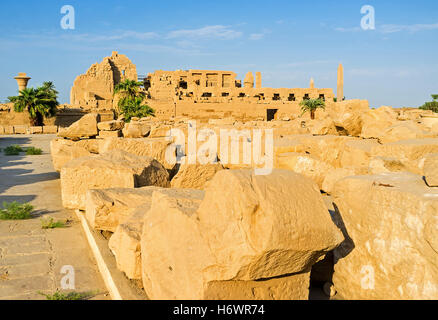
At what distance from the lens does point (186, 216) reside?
2.60 m

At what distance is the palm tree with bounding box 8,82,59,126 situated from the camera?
83.8 feet

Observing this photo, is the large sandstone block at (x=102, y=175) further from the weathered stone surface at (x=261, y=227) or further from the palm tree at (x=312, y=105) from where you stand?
the palm tree at (x=312, y=105)

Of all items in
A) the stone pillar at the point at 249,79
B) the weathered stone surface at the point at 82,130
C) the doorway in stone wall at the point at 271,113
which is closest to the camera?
the weathered stone surface at the point at 82,130

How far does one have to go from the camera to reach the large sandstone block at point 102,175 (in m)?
5.20

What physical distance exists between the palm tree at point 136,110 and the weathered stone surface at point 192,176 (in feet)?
71.3

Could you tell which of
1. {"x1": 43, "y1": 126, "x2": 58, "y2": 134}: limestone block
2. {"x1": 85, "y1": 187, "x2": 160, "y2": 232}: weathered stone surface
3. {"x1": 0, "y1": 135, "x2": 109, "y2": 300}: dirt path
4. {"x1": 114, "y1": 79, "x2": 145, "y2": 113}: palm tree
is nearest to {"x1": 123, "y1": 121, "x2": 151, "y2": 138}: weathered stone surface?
{"x1": 0, "y1": 135, "x2": 109, "y2": 300}: dirt path

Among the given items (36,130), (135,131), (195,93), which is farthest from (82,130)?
(195,93)

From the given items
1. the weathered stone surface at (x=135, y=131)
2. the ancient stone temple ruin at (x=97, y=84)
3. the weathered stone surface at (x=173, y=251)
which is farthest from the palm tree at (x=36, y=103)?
the weathered stone surface at (x=173, y=251)

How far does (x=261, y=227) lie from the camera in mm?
2246

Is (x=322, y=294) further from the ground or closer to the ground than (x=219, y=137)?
closer to the ground

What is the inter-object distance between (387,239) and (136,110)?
26163 mm
